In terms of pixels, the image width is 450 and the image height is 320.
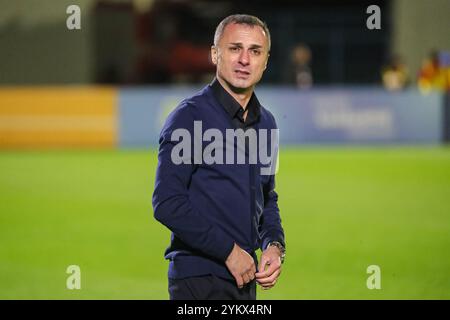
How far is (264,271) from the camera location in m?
4.08

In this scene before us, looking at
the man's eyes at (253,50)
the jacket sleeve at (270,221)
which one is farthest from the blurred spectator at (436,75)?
the man's eyes at (253,50)

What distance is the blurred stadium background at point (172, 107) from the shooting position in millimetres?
8406

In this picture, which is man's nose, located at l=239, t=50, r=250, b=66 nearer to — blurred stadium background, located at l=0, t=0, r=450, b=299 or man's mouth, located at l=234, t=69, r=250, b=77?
man's mouth, located at l=234, t=69, r=250, b=77

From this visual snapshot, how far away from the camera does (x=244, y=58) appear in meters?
4.05

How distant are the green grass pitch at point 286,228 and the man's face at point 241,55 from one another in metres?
3.34

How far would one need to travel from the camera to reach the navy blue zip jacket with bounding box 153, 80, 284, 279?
3.90 m

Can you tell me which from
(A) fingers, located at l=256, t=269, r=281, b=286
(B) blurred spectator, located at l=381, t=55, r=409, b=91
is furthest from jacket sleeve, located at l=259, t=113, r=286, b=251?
(B) blurred spectator, located at l=381, t=55, r=409, b=91

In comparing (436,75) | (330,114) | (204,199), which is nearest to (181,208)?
(204,199)

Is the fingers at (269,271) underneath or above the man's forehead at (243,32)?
underneath

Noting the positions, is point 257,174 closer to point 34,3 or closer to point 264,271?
point 264,271

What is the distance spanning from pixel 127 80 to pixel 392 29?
32.6 feet

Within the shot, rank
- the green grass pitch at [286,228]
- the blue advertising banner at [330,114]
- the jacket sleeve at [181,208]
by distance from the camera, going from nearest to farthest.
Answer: the jacket sleeve at [181,208]
the green grass pitch at [286,228]
the blue advertising banner at [330,114]

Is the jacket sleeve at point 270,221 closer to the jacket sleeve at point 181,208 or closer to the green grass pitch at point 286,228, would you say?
the jacket sleeve at point 181,208

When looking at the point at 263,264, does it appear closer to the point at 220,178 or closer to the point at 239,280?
the point at 239,280
